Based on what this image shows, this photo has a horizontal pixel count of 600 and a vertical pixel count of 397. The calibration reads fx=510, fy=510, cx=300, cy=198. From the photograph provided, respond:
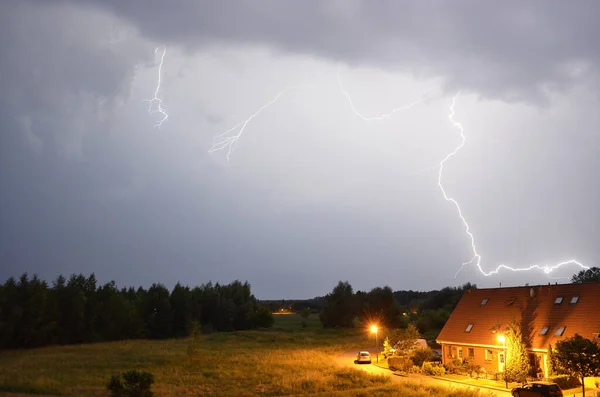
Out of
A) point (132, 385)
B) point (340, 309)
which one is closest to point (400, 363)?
point (132, 385)

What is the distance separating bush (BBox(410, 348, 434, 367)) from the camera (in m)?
41.8

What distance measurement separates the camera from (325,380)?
3362 cm

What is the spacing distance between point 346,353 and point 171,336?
40.6 metres

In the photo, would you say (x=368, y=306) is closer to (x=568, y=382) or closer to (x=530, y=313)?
(x=530, y=313)

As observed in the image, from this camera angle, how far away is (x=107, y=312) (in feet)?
246

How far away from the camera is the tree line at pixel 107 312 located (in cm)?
6356

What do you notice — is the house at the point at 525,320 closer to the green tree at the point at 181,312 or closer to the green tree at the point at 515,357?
the green tree at the point at 515,357

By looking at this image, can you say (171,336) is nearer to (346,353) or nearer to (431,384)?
(346,353)

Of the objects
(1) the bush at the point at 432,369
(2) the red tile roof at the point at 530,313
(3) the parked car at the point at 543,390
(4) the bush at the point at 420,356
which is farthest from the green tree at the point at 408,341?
(3) the parked car at the point at 543,390

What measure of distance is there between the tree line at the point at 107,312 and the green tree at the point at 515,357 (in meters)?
27.8

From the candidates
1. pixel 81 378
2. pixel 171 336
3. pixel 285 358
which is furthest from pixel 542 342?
pixel 171 336

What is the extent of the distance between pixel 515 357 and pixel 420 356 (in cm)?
1090

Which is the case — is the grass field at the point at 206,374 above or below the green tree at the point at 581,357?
below

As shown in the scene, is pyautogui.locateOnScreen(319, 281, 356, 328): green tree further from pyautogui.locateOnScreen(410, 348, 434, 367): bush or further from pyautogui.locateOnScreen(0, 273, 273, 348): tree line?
pyautogui.locateOnScreen(410, 348, 434, 367): bush
